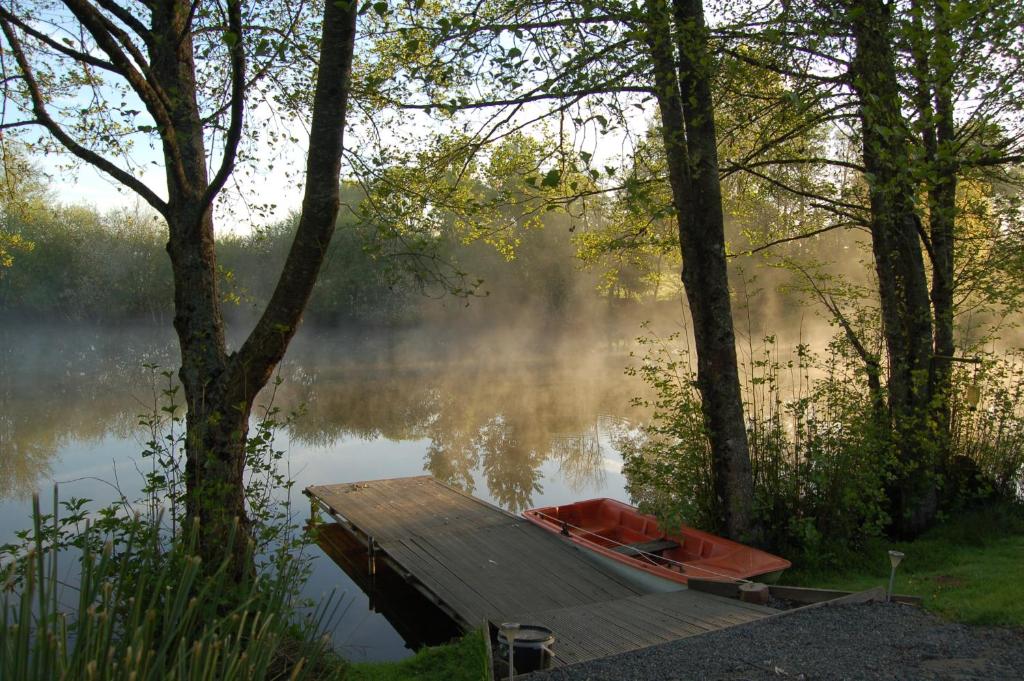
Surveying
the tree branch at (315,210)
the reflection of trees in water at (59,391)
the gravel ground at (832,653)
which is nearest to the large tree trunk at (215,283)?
the tree branch at (315,210)

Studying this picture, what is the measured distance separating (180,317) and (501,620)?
2999mm

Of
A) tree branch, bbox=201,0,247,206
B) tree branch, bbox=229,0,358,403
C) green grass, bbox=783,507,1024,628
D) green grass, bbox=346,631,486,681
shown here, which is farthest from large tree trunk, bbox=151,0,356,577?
green grass, bbox=783,507,1024,628

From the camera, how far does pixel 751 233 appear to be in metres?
9.87

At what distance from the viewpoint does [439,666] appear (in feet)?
15.9

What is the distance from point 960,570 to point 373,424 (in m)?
11.0

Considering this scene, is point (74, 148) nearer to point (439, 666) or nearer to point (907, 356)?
point (439, 666)

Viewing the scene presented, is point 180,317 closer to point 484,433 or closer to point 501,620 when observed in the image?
point 501,620

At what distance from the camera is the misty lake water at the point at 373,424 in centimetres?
1028

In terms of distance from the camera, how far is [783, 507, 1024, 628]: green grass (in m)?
4.79

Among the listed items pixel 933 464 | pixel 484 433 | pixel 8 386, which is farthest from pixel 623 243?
pixel 8 386

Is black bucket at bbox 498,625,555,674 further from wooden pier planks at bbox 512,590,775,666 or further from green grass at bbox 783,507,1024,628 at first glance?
green grass at bbox 783,507,1024,628

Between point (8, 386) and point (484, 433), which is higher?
point (8, 386)

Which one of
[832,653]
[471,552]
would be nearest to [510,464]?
[471,552]

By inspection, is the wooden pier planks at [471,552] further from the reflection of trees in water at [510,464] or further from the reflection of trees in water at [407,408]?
the reflection of trees in water at [407,408]
